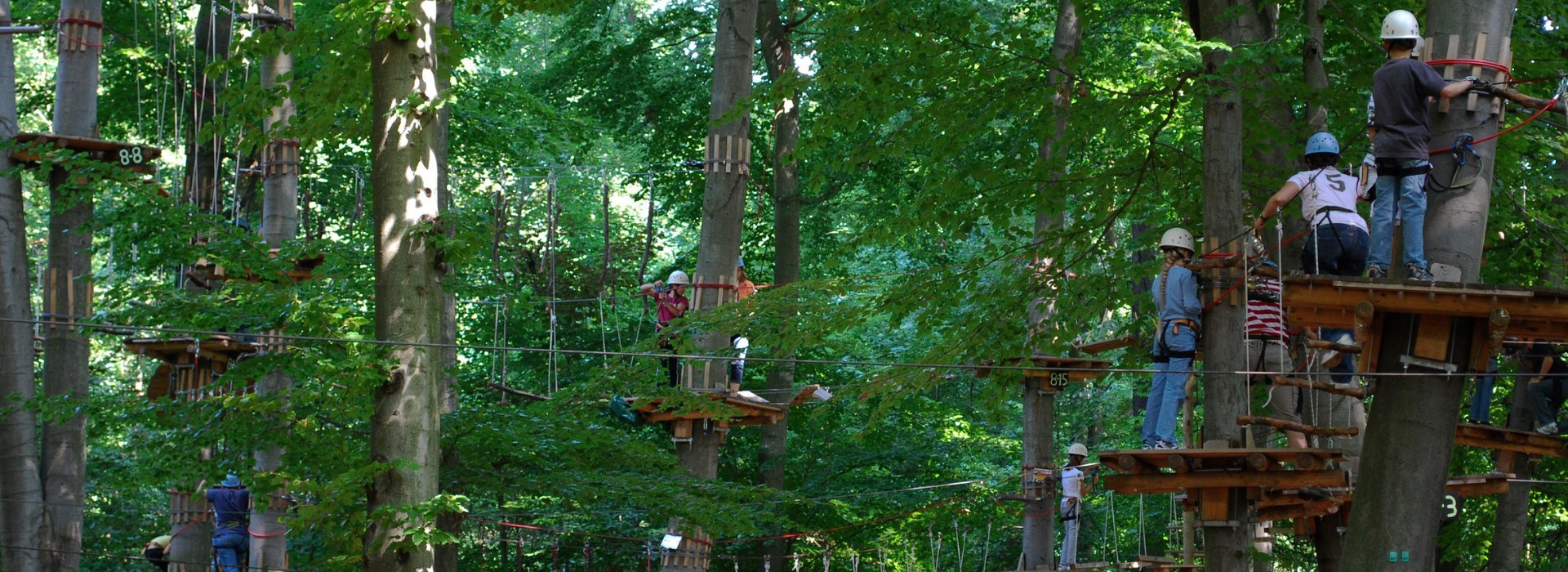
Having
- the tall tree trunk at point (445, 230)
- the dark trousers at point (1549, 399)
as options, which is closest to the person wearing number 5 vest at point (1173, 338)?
the tall tree trunk at point (445, 230)

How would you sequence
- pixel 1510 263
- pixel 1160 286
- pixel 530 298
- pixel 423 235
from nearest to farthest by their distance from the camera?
1. pixel 423 235
2. pixel 1160 286
3. pixel 530 298
4. pixel 1510 263

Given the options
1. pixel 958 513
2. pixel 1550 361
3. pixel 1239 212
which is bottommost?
pixel 958 513

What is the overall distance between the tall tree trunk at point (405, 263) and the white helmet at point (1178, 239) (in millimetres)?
4449

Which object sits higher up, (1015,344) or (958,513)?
(1015,344)

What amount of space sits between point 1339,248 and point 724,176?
280 inches

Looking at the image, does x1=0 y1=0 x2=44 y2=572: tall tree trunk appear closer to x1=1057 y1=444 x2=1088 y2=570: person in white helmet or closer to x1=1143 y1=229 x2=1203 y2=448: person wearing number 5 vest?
x1=1057 y1=444 x2=1088 y2=570: person in white helmet

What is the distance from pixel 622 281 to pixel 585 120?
13.2ft

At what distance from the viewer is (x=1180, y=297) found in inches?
378

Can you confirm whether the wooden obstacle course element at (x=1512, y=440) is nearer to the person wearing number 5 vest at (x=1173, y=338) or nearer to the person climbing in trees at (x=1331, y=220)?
the person wearing number 5 vest at (x=1173, y=338)

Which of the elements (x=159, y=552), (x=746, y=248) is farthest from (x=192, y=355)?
(x=746, y=248)

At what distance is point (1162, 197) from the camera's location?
13.4 meters

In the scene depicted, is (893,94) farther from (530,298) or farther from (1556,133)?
(1556,133)

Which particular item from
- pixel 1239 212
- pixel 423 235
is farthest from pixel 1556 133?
pixel 423 235

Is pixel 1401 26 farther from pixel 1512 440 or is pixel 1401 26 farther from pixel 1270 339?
pixel 1512 440
